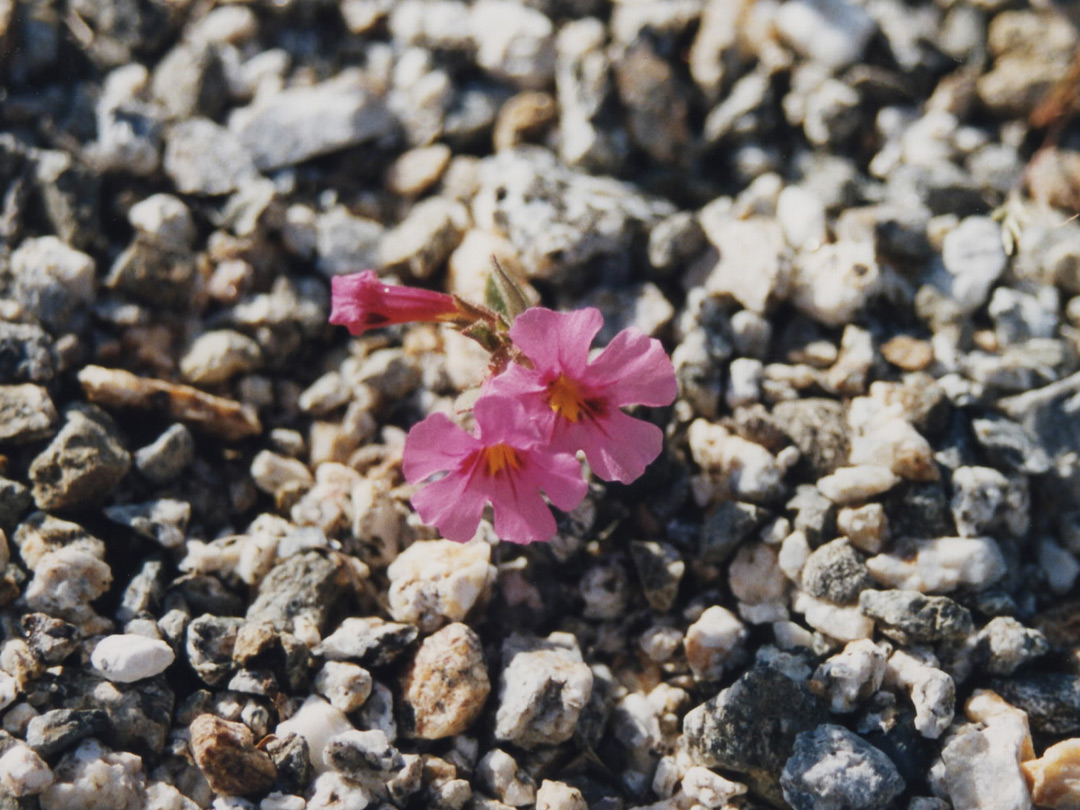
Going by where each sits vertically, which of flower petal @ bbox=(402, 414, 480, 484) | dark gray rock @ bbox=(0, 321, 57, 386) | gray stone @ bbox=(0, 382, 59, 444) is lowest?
gray stone @ bbox=(0, 382, 59, 444)

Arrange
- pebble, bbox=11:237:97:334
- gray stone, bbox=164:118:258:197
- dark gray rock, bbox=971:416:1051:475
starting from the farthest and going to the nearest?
gray stone, bbox=164:118:258:197 → pebble, bbox=11:237:97:334 → dark gray rock, bbox=971:416:1051:475

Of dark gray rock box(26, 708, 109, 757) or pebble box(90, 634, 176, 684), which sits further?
pebble box(90, 634, 176, 684)

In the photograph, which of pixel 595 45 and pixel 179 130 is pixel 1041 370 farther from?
pixel 179 130

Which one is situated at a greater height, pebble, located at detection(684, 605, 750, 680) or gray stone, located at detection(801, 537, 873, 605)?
gray stone, located at detection(801, 537, 873, 605)

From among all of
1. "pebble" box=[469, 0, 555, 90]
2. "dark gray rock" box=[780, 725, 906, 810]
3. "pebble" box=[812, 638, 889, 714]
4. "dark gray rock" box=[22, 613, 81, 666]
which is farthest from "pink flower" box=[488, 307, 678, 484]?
"pebble" box=[469, 0, 555, 90]

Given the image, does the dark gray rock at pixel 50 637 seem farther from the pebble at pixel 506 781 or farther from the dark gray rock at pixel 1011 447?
the dark gray rock at pixel 1011 447

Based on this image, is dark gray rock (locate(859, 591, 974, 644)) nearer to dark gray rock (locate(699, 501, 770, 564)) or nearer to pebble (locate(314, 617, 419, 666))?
dark gray rock (locate(699, 501, 770, 564))

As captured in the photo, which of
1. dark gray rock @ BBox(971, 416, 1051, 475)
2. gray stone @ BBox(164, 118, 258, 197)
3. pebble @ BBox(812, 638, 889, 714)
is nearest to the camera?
pebble @ BBox(812, 638, 889, 714)
